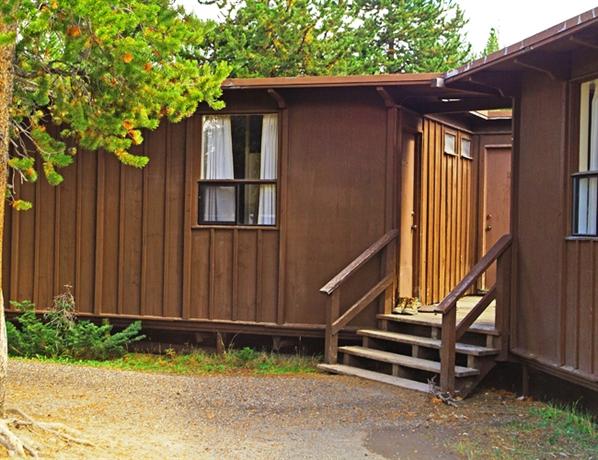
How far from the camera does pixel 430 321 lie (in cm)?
973

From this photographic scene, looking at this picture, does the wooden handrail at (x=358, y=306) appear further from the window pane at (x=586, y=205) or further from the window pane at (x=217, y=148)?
the window pane at (x=586, y=205)

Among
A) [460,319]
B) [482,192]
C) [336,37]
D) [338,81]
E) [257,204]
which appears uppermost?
[336,37]

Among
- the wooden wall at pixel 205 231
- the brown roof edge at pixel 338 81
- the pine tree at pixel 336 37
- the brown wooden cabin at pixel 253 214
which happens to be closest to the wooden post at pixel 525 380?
the brown wooden cabin at pixel 253 214

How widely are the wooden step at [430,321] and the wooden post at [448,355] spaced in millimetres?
692

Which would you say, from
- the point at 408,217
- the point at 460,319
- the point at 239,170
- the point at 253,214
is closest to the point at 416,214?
the point at 408,217

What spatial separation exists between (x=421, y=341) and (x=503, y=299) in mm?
1072

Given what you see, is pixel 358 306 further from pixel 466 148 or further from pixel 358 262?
pixel 466 148

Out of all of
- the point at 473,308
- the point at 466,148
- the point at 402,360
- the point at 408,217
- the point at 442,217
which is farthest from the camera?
the point at 466,148

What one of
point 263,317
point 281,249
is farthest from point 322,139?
point 263,317

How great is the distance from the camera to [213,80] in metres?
Result: 8.28

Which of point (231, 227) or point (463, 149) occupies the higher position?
point (463, 149)

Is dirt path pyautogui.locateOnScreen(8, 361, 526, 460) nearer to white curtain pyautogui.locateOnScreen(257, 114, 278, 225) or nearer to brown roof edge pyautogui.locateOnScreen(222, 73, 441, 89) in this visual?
white curtain pyautogui.locateOnScreen(257, 114, 278, 225)

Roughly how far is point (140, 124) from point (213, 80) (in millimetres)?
846

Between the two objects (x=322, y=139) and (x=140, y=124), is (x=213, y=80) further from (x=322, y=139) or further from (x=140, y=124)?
(x=322, y=139)
